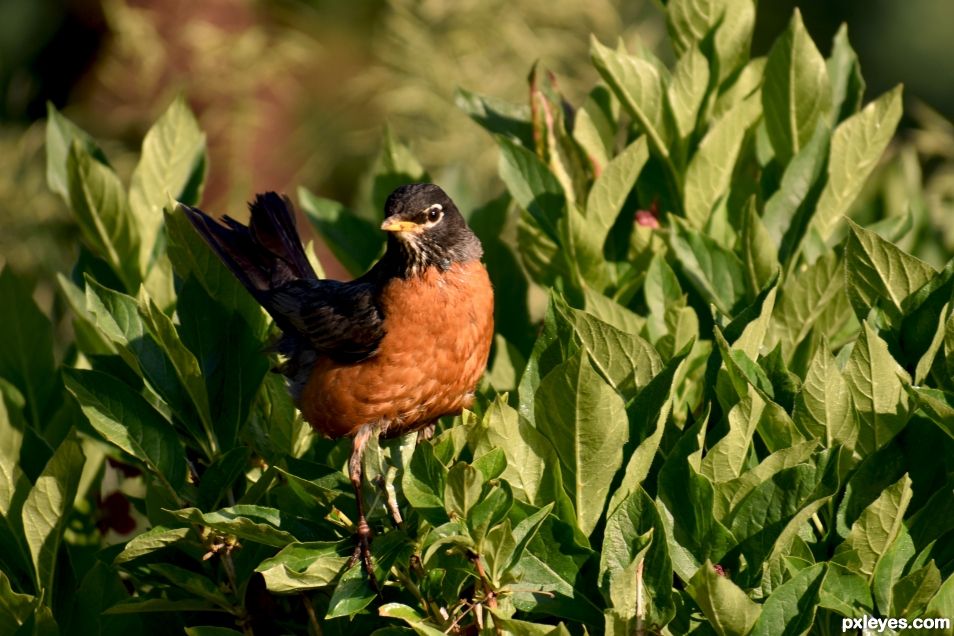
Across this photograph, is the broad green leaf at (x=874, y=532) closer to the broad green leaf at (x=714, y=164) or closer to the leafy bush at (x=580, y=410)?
the leafy bush at (x=580, y=410)

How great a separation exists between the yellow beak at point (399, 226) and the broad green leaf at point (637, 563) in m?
1.14

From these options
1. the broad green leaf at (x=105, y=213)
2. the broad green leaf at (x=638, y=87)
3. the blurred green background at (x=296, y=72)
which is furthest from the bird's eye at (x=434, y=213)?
the blurred green background at (x=296, y=72)

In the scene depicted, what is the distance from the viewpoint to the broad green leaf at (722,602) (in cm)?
172

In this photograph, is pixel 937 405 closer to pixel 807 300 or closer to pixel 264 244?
pixel 807 300

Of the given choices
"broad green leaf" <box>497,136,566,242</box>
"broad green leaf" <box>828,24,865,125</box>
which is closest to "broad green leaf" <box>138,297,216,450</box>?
"broad green leaf" <box>497,136,566,242</box>

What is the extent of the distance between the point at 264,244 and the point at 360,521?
1.46 meters

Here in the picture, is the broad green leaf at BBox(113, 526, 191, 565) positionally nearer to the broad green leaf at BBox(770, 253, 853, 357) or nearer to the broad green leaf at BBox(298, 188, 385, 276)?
the broad green leaf at BBox(298, 188, 385, 276)

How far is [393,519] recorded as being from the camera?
85.6 inches

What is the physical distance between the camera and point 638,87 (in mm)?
2803

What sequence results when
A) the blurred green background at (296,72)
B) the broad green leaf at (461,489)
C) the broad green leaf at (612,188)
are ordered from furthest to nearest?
the blurred green background at (296,72)
the broad green leaf at (612,188)
the broad green leaf at (461,489)

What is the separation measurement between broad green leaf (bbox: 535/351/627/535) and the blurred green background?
5.78m

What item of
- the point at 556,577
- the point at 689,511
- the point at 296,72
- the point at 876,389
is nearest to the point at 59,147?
the point at 556,577

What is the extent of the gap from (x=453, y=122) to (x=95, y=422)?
267 inches

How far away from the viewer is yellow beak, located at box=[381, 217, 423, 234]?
2873 mm
